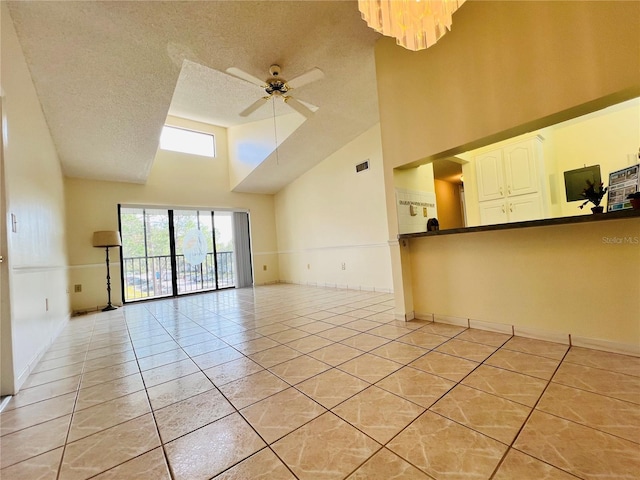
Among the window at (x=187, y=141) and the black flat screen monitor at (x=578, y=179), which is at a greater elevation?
the window at (x=187, y=141)

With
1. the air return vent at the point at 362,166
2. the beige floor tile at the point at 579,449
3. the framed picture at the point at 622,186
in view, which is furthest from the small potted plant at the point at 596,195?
the air return vent at the point at 362,166

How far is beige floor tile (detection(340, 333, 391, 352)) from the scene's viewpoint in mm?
2105

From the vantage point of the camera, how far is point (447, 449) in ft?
3.35

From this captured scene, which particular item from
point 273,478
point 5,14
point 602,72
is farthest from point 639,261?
point 5,14

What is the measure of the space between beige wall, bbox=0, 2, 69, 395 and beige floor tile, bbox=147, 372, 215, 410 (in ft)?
3.19

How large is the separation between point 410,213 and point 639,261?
65.2 inches

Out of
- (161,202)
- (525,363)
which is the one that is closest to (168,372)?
(525,363)

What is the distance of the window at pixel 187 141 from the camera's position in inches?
236

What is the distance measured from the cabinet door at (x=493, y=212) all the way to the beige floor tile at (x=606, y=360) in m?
2.19

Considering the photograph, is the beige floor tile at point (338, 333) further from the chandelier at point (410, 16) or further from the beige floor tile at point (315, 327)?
the chandelier at point (410, 16)

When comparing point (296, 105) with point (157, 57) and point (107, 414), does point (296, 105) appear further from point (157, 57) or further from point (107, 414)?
point (107, 414)

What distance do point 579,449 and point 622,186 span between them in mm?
1786

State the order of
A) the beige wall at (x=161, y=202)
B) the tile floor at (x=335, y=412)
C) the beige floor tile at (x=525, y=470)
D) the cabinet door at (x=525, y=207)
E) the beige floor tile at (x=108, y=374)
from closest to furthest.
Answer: the beige floor tile at (x=525, y=470) < the tile floor at (x=335, y=412) < the beige floor tile at (x=108, y=374) < the cabinet door at (x=525, y=207) < the beige wall at (x=161, y=202)

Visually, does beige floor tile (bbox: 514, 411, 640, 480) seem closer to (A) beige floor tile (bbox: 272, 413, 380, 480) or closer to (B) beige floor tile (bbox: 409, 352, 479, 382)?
(B) beige floor tile (bbox: 409, 352, 479, 382)
